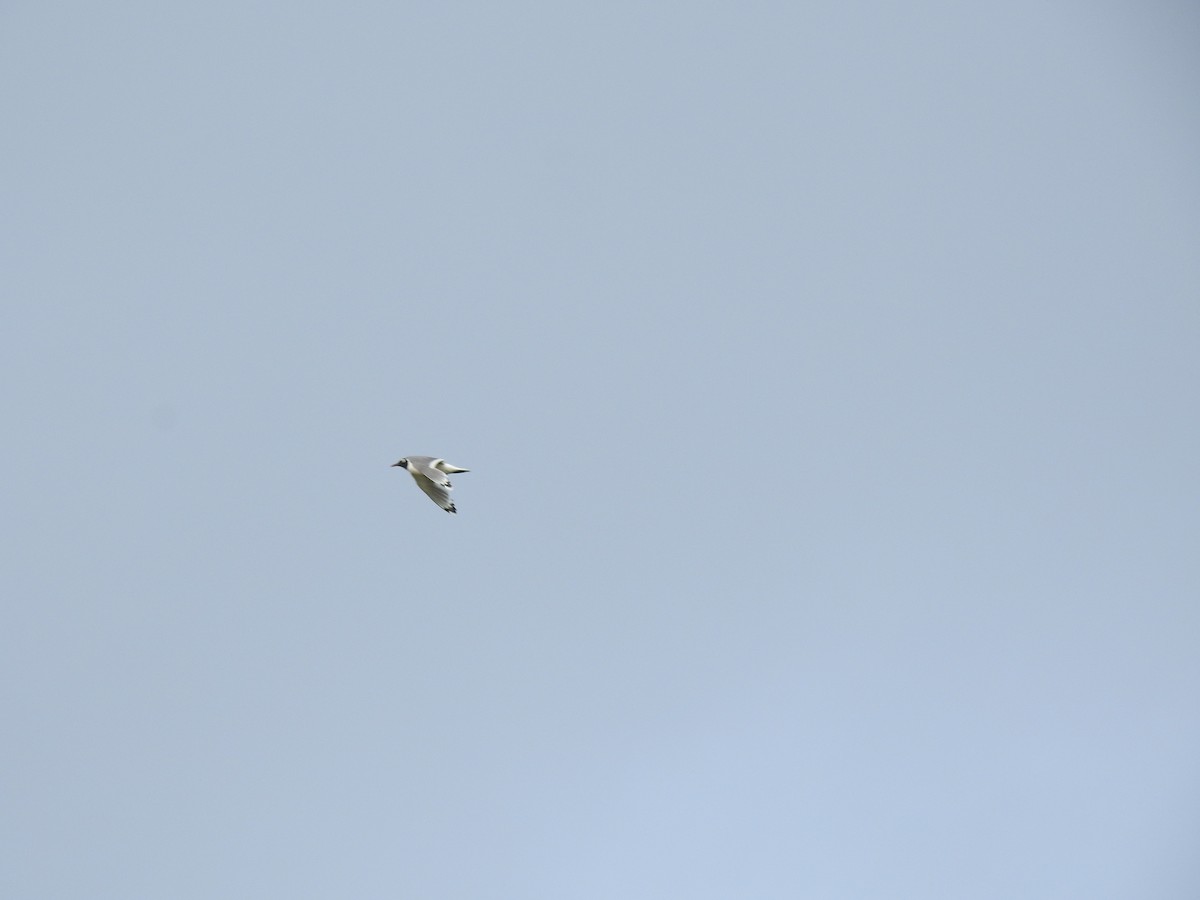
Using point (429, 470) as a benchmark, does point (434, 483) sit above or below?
below

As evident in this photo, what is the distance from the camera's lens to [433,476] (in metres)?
7.96

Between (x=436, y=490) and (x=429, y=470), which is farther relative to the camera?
(x=436, y=490)

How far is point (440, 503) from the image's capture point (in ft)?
26.6

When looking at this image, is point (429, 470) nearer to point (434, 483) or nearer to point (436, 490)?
point (434, 483)

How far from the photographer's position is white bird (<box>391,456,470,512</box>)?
7.95 m

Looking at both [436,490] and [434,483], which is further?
[436,490]

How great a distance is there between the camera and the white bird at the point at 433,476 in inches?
313
